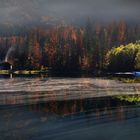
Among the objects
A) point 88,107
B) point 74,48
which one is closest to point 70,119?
point 88,107

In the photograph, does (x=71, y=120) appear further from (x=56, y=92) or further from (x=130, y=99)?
(x=56, y=92)

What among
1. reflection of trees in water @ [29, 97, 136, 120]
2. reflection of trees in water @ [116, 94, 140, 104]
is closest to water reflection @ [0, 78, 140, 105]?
reflection of trees in water @ [29, 97, 136, 120]

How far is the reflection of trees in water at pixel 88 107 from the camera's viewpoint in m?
19.9

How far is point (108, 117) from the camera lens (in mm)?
18703

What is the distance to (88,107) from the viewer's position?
870 inches

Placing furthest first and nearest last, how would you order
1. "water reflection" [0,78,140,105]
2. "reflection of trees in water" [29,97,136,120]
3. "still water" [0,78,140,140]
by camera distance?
"water reflection" [0,78,140,105] < "reflection of trees in water" [29,97,136,120] < "still water" [0,78,140,140]

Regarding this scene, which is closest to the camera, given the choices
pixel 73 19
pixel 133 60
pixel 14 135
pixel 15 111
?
pixel 14 135

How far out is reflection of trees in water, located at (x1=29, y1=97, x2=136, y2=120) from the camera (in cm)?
1992

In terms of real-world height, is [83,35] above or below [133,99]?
above

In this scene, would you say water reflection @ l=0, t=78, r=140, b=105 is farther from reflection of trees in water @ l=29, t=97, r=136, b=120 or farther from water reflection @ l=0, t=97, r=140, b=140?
water reflection @ l=0, t=97, r=140, b=140

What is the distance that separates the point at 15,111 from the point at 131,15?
2914 inches

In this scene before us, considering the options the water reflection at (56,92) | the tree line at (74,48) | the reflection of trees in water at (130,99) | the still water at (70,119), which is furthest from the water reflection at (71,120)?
the tree line at (74,48)

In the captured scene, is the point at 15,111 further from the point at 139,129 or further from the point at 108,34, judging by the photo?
the point at 108,34

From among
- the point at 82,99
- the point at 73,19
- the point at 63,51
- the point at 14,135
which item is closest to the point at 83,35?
the point at 63,51
